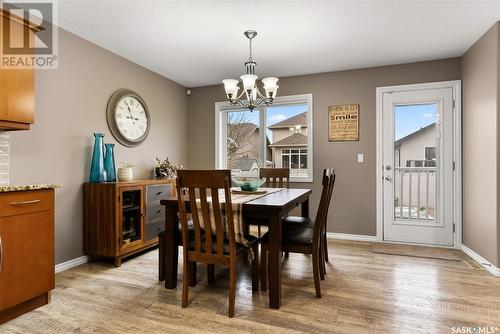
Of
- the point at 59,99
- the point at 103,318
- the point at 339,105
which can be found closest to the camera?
the point at 103,318

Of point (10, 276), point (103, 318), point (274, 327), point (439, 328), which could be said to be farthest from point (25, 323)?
point (439, 328)

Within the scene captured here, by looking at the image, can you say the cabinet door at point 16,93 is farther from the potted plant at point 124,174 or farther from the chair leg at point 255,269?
the chair leg at point 255,269

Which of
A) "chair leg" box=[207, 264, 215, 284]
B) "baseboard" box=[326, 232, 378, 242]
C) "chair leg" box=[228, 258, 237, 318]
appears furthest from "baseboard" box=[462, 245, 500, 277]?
"chair leg" box=[207, 264, 215, 284]

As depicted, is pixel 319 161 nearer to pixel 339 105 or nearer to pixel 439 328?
pixel 339 105

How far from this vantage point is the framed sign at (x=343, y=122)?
12.9 feet

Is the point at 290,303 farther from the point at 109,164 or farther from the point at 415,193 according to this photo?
the point at 415,193

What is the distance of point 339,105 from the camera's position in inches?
158

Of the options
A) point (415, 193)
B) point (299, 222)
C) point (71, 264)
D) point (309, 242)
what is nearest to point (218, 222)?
point (309, 242)

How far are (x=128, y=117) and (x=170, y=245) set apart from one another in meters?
1.93

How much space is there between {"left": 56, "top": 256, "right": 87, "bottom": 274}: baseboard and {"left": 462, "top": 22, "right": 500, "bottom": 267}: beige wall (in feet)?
13.2

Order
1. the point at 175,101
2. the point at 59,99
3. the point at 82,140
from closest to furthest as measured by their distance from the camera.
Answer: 1. the point at 59,99
2. the point at 82,140
3. the point at 175,101

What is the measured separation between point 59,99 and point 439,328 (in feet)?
11.8

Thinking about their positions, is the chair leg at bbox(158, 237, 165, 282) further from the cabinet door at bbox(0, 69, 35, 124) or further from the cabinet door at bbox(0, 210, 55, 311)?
the cabinet door at bbox(0, 69, 35, 124)

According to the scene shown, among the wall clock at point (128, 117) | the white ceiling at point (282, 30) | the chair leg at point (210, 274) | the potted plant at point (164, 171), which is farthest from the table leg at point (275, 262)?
the wall clock at point (128, 117)
